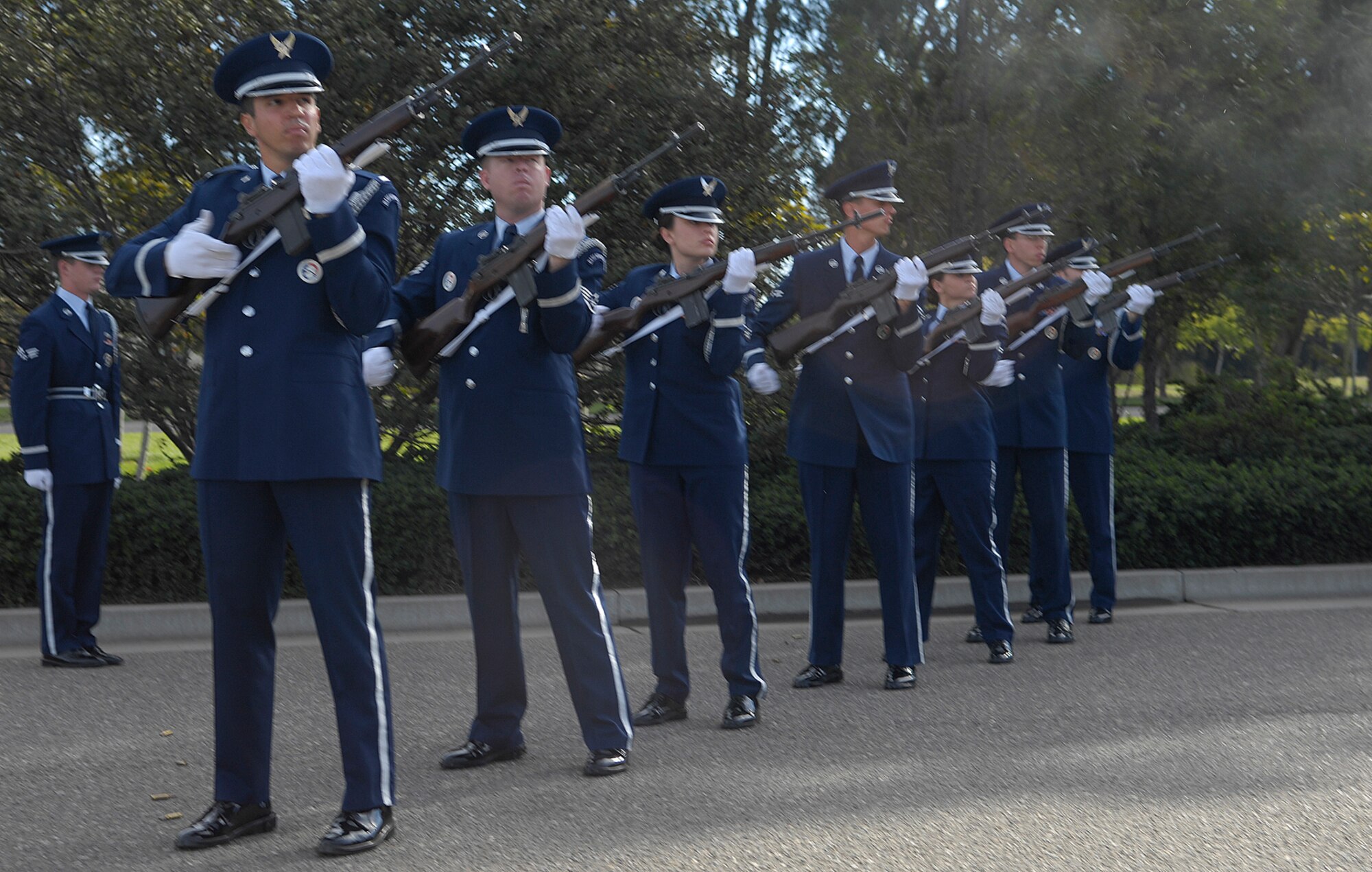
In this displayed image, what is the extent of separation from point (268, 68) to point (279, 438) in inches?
41.0

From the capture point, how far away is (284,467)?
427 cm

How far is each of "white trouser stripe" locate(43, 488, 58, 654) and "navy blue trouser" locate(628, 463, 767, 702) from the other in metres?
3.20

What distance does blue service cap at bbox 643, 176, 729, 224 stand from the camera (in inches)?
243

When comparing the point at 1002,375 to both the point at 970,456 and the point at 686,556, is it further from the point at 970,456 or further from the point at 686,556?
the point at 686,556

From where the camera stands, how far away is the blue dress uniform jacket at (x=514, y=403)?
5.11 m

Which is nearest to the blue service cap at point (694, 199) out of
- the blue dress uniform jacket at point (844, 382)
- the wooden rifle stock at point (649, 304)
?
the wooden rifle stock at point (649, 304)

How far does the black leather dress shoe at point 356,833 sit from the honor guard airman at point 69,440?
139 inches

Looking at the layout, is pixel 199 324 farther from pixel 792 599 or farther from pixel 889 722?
pixel 889 722

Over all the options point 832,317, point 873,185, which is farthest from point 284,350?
point 873,185

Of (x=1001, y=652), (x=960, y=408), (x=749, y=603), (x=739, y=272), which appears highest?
(x=739, y=272)

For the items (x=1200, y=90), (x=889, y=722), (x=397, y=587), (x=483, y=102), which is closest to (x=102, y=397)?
(x=397, y=587)

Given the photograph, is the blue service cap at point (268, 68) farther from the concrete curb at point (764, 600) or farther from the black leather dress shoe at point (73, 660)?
the black leather dress shoe at point (73, 660)

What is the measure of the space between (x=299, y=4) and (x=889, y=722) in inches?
254

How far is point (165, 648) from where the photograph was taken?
780 centimetres
